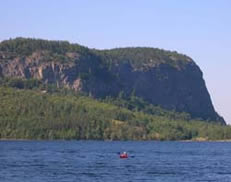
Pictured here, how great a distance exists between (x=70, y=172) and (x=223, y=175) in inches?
936

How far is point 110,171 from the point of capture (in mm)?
124938

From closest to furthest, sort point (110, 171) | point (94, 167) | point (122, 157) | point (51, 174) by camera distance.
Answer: point (51, 174), point (110, 171), point (94, 167), point (122, 157)

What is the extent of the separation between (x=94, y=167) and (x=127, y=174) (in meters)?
16.0

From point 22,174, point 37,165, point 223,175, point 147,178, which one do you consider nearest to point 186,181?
point 147,178

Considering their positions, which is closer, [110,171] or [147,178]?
[147,178]

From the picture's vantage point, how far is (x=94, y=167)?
134 m

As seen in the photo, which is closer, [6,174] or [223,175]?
[6,174]

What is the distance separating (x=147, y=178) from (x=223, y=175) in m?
14.9

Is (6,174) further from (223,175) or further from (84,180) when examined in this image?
(223,175)

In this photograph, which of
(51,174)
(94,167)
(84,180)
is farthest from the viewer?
(94,167)

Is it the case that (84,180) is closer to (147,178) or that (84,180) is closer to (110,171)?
(147,178)

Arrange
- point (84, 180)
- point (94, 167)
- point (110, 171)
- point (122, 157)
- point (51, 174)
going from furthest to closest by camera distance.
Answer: point (122, 157) → point (94, 167) → point (110, 171) → point (51, 174) → point (84, 180)

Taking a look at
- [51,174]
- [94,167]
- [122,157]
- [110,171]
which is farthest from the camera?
[122,157]

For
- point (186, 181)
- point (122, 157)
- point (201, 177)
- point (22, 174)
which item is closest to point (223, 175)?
point (201, 177)
